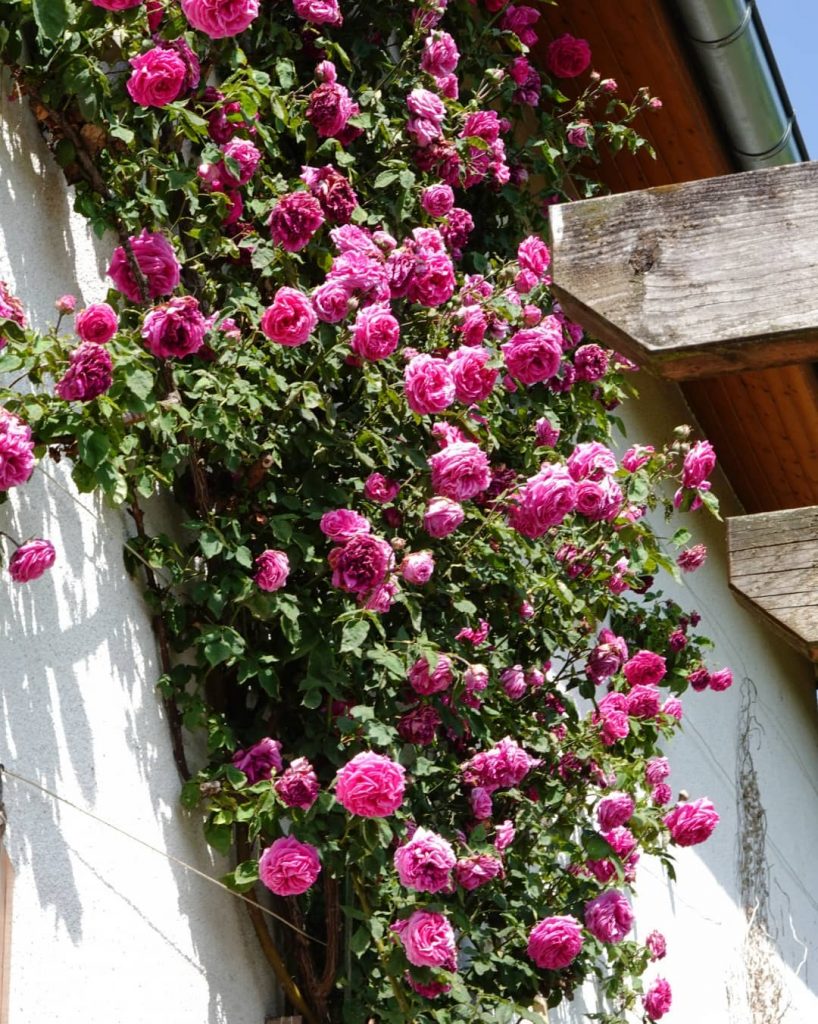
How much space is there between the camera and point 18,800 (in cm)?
221

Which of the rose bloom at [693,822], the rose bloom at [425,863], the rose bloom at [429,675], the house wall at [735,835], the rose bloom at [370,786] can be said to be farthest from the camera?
the house wall at [735,835]

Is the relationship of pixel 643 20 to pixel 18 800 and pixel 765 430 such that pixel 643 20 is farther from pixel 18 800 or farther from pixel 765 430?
pixel 18 800

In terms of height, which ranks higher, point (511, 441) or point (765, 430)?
point (511, 441)

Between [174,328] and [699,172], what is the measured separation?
8.57 ft

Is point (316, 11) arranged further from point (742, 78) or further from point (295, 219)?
point (742, 78)

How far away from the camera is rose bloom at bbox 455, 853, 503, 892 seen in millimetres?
2807

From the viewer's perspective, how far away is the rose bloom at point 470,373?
107 inches

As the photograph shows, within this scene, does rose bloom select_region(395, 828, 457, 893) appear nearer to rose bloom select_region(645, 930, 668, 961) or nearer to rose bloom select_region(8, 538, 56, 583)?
rose bloom select_region(8, 538, 56, 583)

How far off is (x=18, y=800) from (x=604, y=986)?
1757 millimetres

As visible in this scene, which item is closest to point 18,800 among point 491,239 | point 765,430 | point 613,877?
point 613,877

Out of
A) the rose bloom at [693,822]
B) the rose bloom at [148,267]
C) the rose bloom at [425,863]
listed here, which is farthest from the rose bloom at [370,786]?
the rose bloom at [693,822]

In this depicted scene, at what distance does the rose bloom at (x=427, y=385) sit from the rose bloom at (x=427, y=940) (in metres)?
0.85

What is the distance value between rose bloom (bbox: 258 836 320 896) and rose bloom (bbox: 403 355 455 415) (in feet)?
2.51

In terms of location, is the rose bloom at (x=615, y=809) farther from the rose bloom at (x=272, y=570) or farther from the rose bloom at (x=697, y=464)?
the rose bloom at (x=272, y=570)
